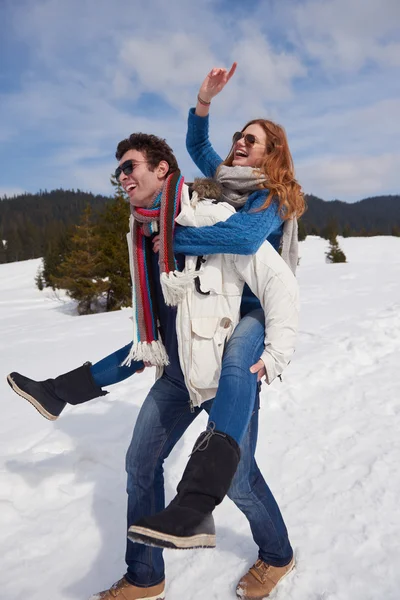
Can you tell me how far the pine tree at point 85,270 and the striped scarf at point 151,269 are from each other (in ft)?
70.5

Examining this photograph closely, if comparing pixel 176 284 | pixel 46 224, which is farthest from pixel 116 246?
pixel 46 224

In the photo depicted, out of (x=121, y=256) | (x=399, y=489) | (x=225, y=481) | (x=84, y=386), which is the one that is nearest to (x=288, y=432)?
(x=399, y=489)

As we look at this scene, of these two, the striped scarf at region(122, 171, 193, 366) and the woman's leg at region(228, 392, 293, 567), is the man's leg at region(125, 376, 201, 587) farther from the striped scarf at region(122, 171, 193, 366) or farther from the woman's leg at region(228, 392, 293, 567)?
the woman's leg at region(228, 392, 293, 567)

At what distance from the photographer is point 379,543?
9.23 feet

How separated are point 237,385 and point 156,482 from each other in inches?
35.3

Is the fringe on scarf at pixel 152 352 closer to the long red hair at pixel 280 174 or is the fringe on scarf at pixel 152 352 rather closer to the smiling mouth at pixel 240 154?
the long red hair at pixel 280 174

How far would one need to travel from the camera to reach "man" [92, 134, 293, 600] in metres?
2.31

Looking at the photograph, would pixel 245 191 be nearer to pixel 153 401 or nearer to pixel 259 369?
pixel 259 369

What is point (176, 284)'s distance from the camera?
2162mm

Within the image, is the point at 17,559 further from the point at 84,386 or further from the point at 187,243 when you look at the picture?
the point at 187,243

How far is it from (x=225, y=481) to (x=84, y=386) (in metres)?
1.26

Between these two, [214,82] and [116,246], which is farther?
[116,246]

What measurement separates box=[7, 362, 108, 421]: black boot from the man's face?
1105 mm

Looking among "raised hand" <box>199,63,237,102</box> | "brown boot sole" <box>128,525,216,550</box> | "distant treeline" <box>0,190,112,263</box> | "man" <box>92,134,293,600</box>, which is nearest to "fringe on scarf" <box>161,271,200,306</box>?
"man" <box>92,134,293,600</box>
